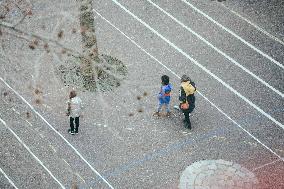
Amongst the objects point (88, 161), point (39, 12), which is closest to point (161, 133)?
point (88, 161)

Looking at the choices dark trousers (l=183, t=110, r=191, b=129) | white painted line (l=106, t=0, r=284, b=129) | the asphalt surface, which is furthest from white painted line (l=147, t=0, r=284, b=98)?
dark trousers (l=183, t=110, r=191, b=129)

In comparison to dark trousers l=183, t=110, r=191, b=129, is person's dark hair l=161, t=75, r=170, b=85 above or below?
above

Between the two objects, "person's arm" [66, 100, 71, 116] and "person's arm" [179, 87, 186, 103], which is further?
"person's arm" [179, 87, 186, 103]

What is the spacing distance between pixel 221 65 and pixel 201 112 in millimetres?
2392

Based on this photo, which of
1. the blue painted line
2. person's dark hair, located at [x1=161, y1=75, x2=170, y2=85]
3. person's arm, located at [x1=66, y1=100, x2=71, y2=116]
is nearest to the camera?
the blue painted line

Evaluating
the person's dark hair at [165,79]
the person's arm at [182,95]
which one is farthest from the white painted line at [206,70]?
the person's dark hair at [165,79]

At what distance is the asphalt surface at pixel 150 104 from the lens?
46.4ft

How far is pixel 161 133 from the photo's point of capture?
1519 cm

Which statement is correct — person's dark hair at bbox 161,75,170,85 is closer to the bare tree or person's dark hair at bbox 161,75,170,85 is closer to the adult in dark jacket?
the adult in dark jacket

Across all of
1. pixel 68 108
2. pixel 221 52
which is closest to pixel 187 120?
pixel 68 108

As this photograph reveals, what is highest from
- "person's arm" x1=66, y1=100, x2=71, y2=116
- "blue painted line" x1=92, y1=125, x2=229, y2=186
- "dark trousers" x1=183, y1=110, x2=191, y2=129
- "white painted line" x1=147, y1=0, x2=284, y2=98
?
"white painted line" x1=147, y1=0, x2=284, y2=98

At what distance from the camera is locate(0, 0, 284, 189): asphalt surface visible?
14.2m

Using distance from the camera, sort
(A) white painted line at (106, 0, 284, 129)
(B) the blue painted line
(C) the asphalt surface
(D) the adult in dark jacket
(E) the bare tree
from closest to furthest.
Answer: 1. (B) the blue painted line
2. (C) the asphalt surface
3. (D) the adult in dark jacket
4. (A) white painted line at (106, 0, 284, 129)
5. (E) the bare tree

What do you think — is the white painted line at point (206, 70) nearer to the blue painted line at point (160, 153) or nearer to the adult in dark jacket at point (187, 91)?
the blue painted line at point (160, 153)
